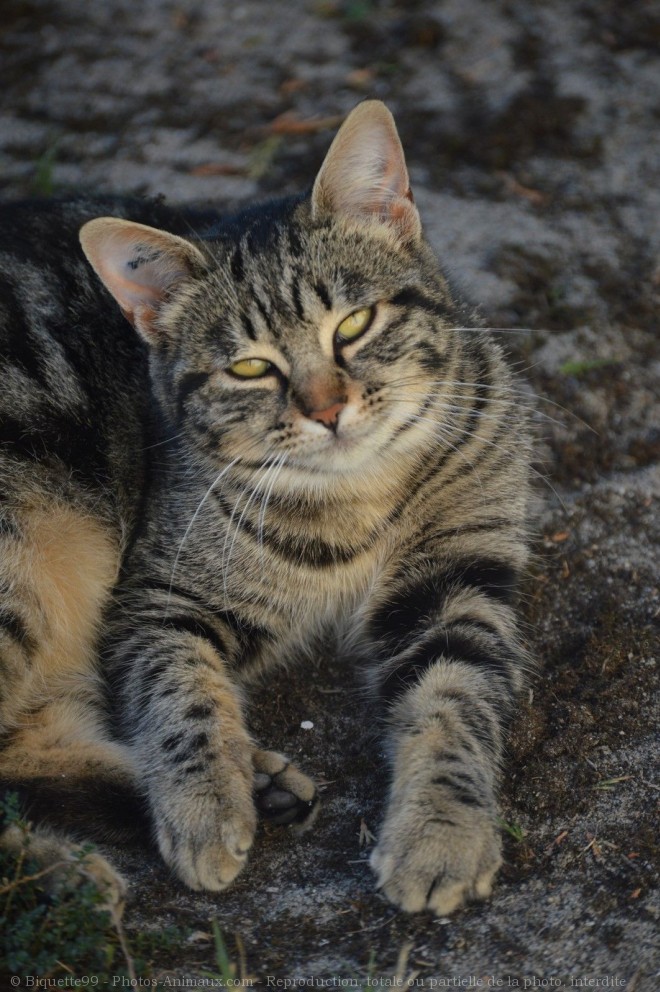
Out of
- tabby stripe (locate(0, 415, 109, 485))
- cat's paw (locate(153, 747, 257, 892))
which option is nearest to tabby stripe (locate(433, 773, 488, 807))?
cat's paw (locate(153, 747, 257, 892))

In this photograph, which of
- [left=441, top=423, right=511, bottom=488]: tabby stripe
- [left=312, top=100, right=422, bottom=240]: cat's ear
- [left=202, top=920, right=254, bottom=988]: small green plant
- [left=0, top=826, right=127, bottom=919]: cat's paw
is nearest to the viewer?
[left=202, top=920, right=254, bottom=988]: small green plant

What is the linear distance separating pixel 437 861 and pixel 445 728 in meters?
0.39

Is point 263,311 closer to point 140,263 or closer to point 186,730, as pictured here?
point 140,263

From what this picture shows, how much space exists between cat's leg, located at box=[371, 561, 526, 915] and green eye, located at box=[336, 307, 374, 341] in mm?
738

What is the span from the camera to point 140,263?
2.84 meters

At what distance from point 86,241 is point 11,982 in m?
1.72

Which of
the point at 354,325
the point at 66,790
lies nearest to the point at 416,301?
the point at 354,325

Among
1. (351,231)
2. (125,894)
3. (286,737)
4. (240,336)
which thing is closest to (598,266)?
(351,231)

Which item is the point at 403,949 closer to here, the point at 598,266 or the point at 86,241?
the point at 86,241

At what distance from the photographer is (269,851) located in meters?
2.63

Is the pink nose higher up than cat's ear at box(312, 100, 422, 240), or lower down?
lower down

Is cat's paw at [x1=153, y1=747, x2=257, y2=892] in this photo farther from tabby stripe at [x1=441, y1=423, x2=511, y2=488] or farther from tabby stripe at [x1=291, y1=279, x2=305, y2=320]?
tabby stripe at [x1=291, y1=279, x2=305, y2=320]

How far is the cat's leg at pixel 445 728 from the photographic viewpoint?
236cm

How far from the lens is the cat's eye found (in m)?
2.72
